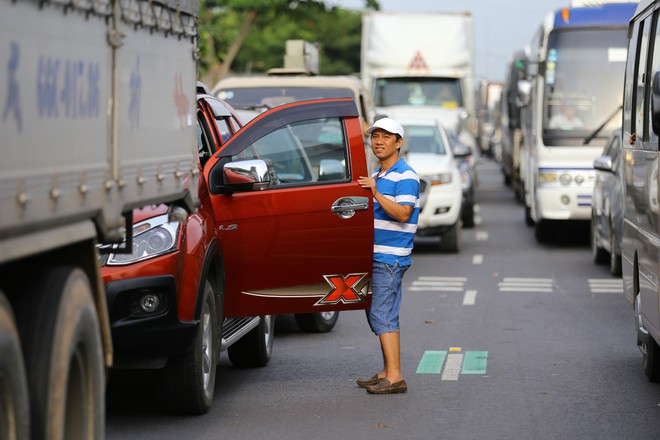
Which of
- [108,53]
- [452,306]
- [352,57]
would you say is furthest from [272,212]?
[352,57]

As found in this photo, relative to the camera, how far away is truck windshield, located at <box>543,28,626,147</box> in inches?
773

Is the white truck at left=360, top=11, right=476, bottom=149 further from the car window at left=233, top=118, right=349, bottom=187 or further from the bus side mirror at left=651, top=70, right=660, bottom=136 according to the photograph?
the bus side mirror at left=651, top=70, right=660, bottom=136

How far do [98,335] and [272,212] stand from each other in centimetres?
306

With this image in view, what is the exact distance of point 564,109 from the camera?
19812 millimetres

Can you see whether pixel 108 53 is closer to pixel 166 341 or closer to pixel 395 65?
A: pixel 166 341

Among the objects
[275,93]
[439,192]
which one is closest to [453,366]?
[275,93]

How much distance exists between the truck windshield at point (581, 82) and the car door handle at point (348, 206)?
37.7 ft

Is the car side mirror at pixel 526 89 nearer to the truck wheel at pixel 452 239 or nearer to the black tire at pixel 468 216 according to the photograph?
the black tire at pixel 468 216

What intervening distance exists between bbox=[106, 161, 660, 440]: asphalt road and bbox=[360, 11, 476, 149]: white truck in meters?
14.7

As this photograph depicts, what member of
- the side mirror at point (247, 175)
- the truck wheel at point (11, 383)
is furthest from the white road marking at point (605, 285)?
the truck wheel at point (11, 383)

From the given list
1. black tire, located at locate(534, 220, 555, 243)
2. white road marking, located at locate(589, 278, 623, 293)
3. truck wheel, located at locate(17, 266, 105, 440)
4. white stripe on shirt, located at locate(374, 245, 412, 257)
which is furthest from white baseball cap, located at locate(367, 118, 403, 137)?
black tire, located at locate(534, 220, 555, 243)

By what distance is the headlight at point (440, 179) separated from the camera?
758 inches

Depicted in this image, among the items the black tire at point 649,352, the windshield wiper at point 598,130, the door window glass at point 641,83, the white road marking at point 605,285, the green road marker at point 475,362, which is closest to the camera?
the door window glass at point 641,83

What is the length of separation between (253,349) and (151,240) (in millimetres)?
2294
